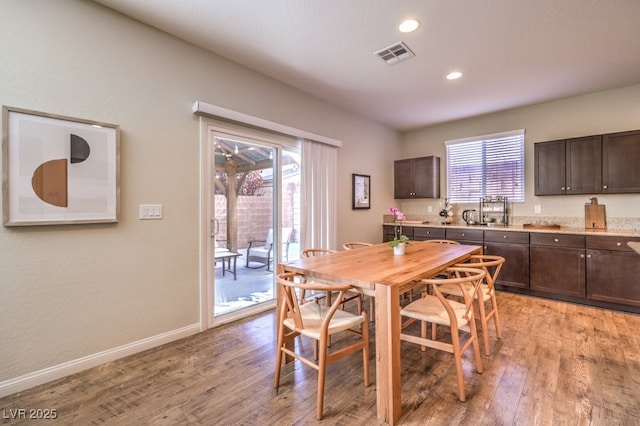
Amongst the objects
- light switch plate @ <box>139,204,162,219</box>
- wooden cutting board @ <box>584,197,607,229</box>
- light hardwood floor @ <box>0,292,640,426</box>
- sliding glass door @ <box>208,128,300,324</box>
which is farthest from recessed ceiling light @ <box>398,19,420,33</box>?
wooden cutting board @ <box>584,197,607,229</box>

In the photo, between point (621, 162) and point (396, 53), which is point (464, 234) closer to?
point (621, 162)

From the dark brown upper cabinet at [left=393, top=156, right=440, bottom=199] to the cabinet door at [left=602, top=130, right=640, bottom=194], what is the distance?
2.12 metres

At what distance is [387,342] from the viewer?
1639 mm

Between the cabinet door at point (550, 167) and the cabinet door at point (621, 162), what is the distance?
1.32 ft

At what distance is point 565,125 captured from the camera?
13.4 ft

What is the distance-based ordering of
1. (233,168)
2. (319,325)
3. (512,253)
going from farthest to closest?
1. (512,253)
2. (233,168)
3. (319,325)

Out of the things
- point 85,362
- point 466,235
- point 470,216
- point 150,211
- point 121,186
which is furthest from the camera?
point 470,216

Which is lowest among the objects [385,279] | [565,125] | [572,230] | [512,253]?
[512,253]

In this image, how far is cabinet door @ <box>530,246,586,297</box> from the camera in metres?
3.49

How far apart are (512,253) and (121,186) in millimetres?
4557

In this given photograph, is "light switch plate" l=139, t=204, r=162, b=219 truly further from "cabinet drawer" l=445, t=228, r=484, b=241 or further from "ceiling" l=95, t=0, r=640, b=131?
"cabinet drawer" l=445, t=228, r=484, b=241

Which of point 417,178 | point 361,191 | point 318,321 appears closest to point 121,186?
point 318,321

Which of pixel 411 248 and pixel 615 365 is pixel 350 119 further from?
pixel 615 365

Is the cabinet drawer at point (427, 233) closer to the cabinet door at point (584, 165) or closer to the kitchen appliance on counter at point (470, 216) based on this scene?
the kitchen appliance on counter at point (470, 216)
